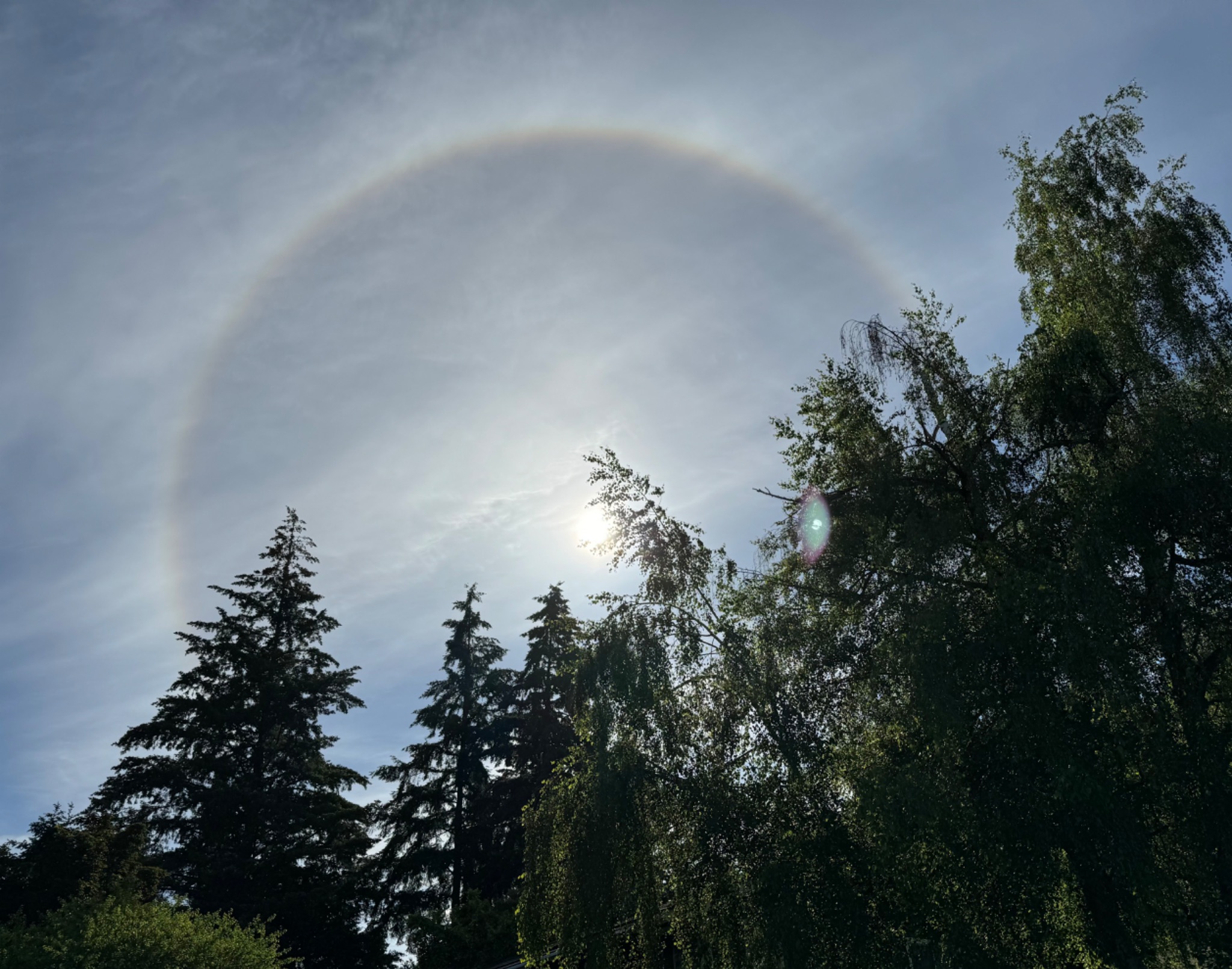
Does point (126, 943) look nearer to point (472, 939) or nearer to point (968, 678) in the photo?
point (472, 939)

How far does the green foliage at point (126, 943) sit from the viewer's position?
13.5 meters

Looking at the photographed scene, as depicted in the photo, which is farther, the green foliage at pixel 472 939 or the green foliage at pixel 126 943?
the green foliage at pixel 472 939

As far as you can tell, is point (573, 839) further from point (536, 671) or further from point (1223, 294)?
point (536, 671)

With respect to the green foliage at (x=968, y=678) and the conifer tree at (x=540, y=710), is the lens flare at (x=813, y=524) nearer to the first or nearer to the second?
the green foliage at (x=968, y=678)

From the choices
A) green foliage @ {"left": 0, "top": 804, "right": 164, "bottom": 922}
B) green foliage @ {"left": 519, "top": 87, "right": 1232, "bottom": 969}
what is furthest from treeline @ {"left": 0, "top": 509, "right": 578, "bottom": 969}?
green foliage @ {"left": 519, "top": 87, "right": 1232, "bottom": 969}

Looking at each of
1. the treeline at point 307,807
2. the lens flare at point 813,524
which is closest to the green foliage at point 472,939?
the treeline at point 307,807

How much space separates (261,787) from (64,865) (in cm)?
715

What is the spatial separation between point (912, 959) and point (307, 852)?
23437 mm

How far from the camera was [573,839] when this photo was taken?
39.7 feet

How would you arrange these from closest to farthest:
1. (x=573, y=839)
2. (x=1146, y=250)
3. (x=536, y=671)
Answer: (x=573, y=839) < (x=1146, y=250) < (x=536, y=671)

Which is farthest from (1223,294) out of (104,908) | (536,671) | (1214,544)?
(536,671)

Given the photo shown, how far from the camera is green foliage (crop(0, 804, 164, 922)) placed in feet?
68.5

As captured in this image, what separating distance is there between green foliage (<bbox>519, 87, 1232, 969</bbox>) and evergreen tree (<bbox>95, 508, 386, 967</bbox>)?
58.1 feet

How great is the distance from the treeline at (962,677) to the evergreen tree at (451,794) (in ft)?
46.4
